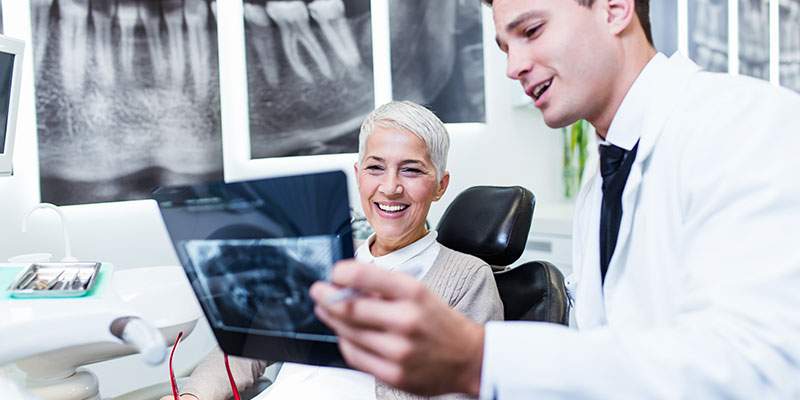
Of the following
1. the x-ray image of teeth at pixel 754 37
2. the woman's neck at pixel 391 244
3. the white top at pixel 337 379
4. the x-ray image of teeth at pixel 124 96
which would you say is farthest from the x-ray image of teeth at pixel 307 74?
the x-ray image of teeth at pixel 754 37

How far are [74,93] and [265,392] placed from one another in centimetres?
133

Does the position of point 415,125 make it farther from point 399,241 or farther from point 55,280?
point 55,280

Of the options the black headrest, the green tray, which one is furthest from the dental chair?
the green tray

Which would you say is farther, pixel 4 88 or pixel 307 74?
pixel 307 74

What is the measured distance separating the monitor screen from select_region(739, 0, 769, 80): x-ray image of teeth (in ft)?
14.5

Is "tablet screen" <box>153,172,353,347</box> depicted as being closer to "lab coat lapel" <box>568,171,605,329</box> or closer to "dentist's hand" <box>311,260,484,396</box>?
"dentist's hand" <box>311,260,484,396</box>

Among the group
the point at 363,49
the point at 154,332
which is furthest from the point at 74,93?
the point at 154,332

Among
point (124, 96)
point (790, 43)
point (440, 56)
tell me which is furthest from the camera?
point (790, 43)

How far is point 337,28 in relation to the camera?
287cm

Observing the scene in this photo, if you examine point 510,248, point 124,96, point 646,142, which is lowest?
point 510,248

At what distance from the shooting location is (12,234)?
7.05 feet

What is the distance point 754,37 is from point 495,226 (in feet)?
12.4

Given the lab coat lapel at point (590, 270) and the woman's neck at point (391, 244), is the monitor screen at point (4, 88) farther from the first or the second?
the lab coat lapel at point (590, 270)

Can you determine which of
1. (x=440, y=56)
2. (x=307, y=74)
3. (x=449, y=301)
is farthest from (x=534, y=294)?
(x=440, y=56)
